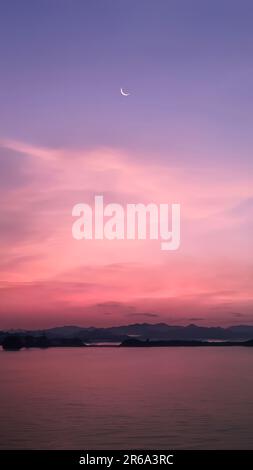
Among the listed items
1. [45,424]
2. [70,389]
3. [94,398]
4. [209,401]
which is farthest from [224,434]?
[70,389]

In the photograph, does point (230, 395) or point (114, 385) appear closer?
point (230, 395)

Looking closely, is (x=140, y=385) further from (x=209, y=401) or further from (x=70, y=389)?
(x=209, y=401)

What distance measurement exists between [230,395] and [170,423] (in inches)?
737

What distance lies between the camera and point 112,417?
130 ft

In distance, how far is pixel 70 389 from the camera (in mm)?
60969

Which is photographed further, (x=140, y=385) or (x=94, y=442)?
(x=140, y=385)

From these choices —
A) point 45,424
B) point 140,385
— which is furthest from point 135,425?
point 140,385

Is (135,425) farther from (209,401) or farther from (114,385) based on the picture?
(114,385)

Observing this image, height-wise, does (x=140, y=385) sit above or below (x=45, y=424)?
above
